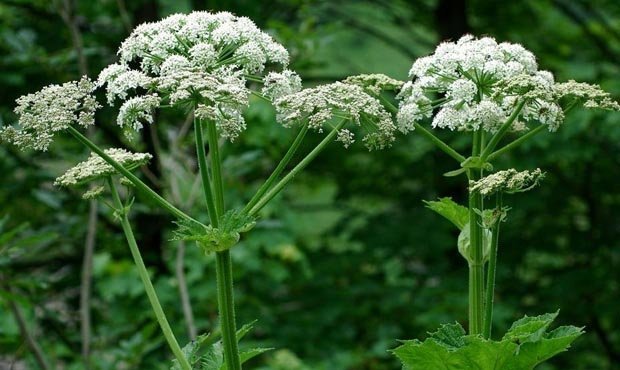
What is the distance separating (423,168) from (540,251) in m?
1.25

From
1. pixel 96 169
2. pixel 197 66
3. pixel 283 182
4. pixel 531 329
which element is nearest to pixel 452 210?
pixel 531 329

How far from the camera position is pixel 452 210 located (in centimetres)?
266

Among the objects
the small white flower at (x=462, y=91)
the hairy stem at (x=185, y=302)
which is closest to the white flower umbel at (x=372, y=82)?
the small white flower at (x=462, y=91)

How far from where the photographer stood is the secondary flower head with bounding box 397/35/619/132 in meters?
2.49

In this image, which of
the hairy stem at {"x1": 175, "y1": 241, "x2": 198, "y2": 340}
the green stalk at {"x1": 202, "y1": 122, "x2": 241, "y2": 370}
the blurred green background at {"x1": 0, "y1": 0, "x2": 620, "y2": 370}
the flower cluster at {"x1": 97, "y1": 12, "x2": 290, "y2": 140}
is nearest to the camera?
the flower cluster at {"x1": 97, "y1": 12, "x2": 290, "y2": 140}

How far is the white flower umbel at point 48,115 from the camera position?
2.19m

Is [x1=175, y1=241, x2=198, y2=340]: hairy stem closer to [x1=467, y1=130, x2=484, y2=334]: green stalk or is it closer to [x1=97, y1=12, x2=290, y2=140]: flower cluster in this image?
[x1=467, y1=130, x2=484, y2=334]: green stalk

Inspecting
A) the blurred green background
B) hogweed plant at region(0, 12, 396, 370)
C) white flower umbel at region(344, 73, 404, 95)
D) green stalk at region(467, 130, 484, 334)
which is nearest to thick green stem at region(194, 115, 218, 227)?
hogweed plant at region(0, 12, 396, 370)

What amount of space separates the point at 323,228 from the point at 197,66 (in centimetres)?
763

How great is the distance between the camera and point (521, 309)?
8172 mm

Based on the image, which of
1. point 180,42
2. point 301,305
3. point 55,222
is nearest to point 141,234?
point 55,222

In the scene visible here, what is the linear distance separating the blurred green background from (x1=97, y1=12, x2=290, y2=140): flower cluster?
8.57 ft

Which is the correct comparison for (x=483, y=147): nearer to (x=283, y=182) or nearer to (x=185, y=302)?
(x=283, y=182)

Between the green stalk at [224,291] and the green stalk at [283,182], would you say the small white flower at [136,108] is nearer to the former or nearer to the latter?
the green stalk at [224,291]
